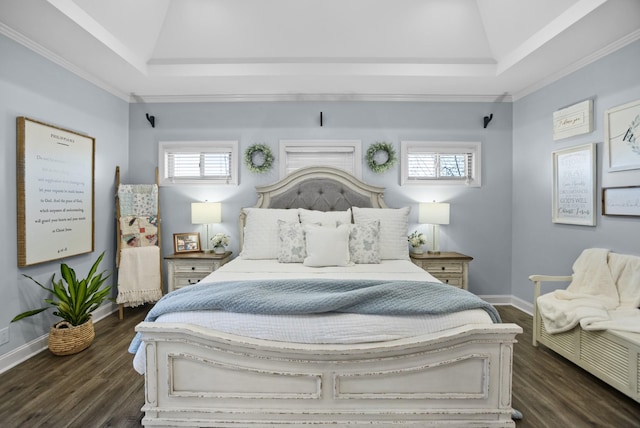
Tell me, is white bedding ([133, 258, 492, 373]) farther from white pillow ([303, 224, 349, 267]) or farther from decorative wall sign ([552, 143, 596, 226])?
decorative wall sign ([552, 143, 596, 226])

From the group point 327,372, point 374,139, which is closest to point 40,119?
point 327,372

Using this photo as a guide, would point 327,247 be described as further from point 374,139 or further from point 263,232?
point 374,139

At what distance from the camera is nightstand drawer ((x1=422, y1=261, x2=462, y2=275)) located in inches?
138

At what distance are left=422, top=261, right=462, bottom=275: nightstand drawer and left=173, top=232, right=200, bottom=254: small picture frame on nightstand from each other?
265 centimetres

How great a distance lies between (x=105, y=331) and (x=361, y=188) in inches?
121

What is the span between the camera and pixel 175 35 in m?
3.26

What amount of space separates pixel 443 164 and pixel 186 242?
3296 millimetres

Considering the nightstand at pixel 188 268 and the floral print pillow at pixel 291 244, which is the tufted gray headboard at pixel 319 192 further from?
the floral print pillow at pixel 291 244

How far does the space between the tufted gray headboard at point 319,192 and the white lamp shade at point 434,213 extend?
1.49 feet

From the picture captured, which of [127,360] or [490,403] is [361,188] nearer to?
[490,403]

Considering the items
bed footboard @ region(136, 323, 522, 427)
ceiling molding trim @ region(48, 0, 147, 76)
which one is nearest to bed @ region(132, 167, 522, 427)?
bed footboard @ region(136, 323, 522, 427)

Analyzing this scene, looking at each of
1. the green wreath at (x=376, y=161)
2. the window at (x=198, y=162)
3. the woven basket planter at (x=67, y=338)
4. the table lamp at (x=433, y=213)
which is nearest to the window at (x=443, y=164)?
the green wreath at (x=376, y=161)

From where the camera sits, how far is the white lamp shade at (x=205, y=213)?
12.1 ft

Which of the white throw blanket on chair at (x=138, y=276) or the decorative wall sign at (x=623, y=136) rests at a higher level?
the decorative wall sign at (x=623, y=136)
